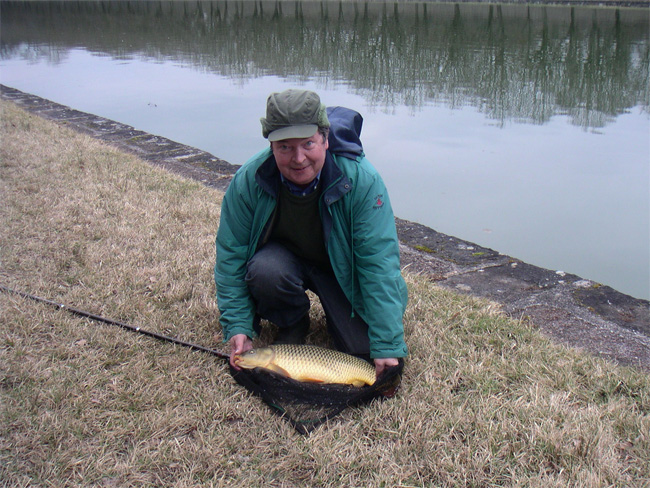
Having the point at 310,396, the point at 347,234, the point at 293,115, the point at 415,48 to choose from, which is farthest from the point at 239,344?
the point at 415,48

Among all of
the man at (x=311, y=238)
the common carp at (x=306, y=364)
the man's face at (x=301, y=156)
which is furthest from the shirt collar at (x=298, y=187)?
the common carp at (x=306, y=364)

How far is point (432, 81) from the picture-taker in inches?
420

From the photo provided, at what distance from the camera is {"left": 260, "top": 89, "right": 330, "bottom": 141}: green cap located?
2322 mm

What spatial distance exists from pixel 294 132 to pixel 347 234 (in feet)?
1.72

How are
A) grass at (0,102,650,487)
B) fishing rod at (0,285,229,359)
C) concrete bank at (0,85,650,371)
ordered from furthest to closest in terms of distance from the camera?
concrete bank at (0,85,650,371) < fishing rod at (0,285,229,359) < grass at (0,102,650,487)

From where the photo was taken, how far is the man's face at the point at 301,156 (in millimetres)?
2385

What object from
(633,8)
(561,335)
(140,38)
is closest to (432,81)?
(561,335)

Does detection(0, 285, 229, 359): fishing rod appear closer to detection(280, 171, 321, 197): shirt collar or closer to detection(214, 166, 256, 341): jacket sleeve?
detection(214, 166, 256, 341): jacket sleeve

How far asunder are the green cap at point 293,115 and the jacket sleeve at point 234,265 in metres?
0.41

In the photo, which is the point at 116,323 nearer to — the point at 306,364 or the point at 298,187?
the point at 306,364

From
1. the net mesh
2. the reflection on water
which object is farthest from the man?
the reflection on water

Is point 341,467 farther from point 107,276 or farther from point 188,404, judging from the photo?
point 107,276

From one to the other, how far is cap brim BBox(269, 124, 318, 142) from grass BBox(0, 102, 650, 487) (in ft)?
3.43

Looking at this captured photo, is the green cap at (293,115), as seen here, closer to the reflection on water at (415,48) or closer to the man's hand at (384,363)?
the man's hand at (384,363)
